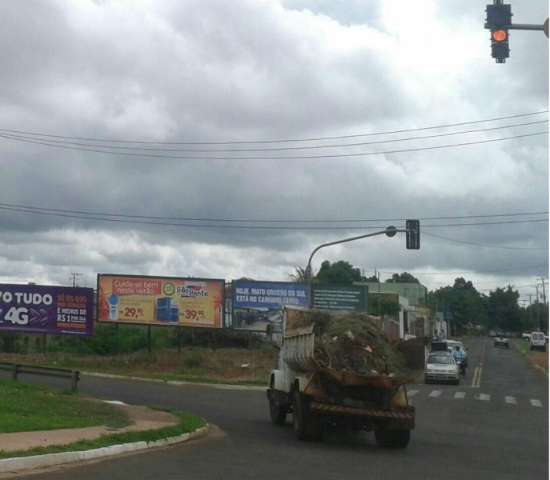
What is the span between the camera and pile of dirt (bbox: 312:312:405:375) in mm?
17578

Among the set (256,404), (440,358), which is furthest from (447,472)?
(440,358)

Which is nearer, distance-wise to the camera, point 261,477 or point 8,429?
point 261,477

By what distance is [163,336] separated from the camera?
59.2 metres

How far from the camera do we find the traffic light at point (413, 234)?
31.9 metres

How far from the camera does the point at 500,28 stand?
1423 cm

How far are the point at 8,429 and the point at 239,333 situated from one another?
38010 mm

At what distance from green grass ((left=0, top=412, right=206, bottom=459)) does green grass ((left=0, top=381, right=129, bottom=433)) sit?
1.15 meters

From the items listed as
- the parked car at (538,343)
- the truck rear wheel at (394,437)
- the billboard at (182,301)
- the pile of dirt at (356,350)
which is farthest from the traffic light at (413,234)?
the parked car at (538,343)

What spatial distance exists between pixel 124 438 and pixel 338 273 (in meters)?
130

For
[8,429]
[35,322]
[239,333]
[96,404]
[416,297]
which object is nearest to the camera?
[8,429]

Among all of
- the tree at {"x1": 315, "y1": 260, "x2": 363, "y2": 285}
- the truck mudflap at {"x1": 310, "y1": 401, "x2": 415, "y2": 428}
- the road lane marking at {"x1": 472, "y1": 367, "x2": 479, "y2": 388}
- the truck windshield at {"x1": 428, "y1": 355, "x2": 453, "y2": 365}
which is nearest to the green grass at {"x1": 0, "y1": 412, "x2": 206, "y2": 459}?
the truck mudflap at {"x1": 310, "y1": 401, "x2": 415, "y2": 428}

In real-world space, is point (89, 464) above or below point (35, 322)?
below

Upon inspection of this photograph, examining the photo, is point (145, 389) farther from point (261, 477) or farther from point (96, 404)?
point (261, 477)

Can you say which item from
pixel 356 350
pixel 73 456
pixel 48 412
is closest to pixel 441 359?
pixel 356 350
